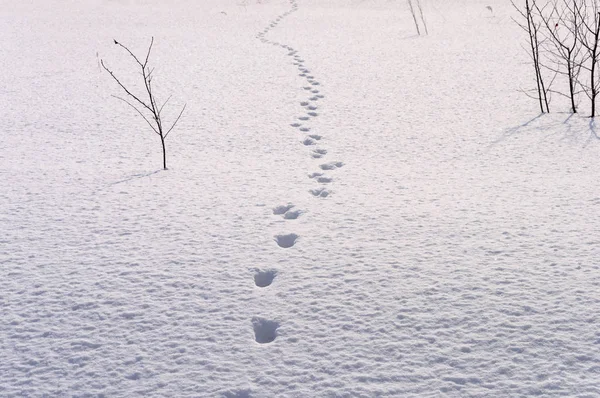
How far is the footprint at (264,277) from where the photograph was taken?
2.07 m

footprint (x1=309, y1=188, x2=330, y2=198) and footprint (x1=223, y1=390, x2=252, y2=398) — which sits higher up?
footprint (x1=223, y1=390, x2=252, y2=398)

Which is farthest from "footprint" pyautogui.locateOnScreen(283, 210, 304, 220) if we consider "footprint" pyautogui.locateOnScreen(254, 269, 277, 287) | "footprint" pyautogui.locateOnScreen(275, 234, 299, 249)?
"footprint" pyautogui.locateOnScreen(254, 269, 277, 287)

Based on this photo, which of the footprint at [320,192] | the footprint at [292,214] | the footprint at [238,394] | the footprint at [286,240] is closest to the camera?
the footprint at [238,394]

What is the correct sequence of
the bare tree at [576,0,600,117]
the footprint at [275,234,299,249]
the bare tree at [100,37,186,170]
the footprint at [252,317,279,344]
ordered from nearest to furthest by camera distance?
the footprint at [252,317,279,344] < the footprint at [275,234,299,249] < the bare tree at [100,37,186,170] < the bare tree at [576,0,600,117]

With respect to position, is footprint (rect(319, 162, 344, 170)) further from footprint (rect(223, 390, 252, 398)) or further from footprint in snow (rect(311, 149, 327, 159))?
footprint (rect(223, 390, 252, 398))

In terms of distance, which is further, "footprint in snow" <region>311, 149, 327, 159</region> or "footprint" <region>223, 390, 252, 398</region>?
"footprint in snow" <region>311, 149, 327, 159</region>

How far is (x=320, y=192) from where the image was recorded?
2912 mm

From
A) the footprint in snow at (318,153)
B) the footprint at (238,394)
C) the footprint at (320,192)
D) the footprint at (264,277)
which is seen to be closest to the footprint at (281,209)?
the footprint at (320,192)

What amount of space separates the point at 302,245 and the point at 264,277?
0.27 metres

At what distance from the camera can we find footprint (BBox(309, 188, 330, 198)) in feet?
9.42

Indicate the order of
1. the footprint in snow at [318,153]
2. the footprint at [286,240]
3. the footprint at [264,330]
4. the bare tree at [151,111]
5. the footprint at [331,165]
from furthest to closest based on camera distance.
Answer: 1. the footprint in snow at [318,153]
2. the footprint at [331,165]
3. the bare tree at [151,111]
4. the footprint at [286,240]
5. the footprint at [264,330]

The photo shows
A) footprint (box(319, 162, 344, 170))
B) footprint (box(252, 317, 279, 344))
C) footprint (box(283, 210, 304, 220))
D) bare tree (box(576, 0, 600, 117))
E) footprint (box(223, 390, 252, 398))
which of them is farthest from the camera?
bare tree (box(576, 0, 600, 117))

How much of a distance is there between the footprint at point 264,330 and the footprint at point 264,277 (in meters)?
0.25

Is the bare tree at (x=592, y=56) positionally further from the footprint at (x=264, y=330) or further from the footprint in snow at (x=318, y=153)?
the footprint at (x=264, y=330)
